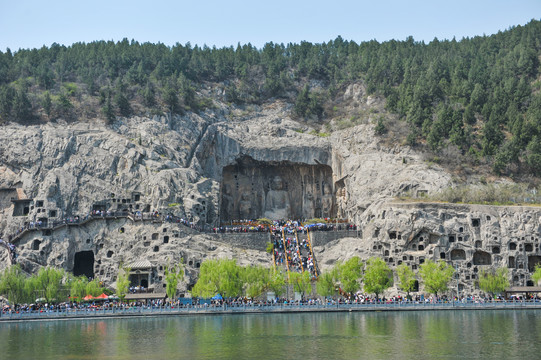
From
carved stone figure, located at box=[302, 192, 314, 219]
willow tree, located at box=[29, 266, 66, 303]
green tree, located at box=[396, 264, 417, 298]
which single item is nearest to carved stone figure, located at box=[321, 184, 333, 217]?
carved stone figure, located at box=[302, 192, 314, 219]

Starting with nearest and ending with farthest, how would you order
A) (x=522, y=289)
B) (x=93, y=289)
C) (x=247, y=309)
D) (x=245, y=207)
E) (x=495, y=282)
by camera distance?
(x=247, y=309) < (x=522, y=289) < (x=93, y=289) < (x=495, y=282) < (x=245, y=207)

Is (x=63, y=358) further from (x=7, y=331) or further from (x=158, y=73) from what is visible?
(x=158, y=73)

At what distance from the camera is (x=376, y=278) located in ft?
258

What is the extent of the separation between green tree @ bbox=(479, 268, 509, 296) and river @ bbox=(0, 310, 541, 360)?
10176mm

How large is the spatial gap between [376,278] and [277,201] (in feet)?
128

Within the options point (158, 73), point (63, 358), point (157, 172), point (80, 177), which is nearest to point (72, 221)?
point (80, 177)

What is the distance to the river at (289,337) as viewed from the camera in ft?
145

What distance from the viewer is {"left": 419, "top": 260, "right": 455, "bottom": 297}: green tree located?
78125 millimetres

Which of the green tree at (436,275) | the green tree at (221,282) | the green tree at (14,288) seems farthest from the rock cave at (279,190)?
the green tree at (14,288)

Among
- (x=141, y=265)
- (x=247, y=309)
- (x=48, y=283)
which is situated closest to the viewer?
(x=247, y=309)

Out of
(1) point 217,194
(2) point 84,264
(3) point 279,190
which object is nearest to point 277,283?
(1) point 217,194

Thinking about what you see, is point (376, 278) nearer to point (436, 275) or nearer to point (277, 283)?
point (436, 275)

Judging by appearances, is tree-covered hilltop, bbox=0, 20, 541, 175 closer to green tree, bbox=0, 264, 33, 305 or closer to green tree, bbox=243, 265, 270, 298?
green tree, bbox=0, 264, 33, 305

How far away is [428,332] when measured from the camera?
52875 millimetres
